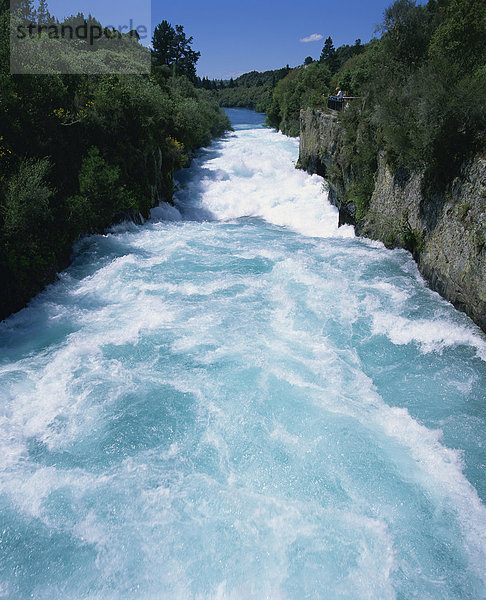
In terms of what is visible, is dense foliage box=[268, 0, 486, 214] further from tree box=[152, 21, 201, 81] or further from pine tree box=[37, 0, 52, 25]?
tree box=[152, 21, 201, 81]

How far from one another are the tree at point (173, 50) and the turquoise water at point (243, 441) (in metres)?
46.5

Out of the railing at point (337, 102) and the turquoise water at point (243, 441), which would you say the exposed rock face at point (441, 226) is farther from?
the railing at point (337, 102)

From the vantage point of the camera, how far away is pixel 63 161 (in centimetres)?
1327

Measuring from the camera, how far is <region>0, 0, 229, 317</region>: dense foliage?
9781 millimetres

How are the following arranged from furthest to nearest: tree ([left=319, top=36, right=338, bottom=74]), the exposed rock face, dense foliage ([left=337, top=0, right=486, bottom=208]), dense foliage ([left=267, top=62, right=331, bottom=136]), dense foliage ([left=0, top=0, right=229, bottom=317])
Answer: tree ([left=319, top=36, right=338, bottom=74]) < dense foliage ([left=267, top=62, right=331, bottom=136]) < dense foliage ([left=0, top=0, right=229, bottom=317]) < dense foliage ([left=337, top=0, right=486, bottom=208]) < the exposed rock face

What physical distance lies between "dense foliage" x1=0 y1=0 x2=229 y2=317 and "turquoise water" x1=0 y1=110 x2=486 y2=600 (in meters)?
1.23

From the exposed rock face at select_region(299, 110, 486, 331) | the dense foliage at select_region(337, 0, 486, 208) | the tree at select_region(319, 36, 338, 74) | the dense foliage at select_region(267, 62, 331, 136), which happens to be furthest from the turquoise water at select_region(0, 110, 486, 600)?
the tree at select_region(319, 36, 338, 74)

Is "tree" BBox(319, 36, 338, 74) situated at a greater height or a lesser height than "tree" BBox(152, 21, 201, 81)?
greater

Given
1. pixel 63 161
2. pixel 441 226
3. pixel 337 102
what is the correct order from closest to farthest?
pixel 441 226, pixel 63 161, pixel 337 102

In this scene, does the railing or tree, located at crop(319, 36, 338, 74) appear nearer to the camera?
the railing

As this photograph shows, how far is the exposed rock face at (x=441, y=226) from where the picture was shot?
8.67m

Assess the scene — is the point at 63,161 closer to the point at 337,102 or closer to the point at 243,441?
the point at 243,441

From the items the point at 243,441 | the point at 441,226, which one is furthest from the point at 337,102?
the point at 243,441

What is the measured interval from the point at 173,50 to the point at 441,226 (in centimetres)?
5103
